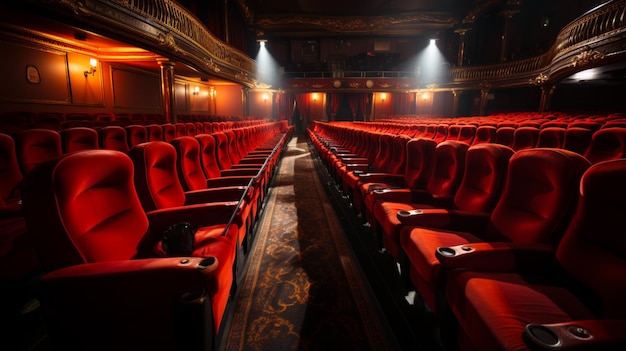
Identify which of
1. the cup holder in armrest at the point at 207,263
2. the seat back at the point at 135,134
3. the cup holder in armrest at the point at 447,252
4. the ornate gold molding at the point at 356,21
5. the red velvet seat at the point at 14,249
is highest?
the ornate gold molding at the point at 356,21

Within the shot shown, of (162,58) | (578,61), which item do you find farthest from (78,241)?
(578,61)

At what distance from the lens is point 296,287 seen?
161cm

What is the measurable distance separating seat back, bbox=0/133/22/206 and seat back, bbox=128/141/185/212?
1.04 m

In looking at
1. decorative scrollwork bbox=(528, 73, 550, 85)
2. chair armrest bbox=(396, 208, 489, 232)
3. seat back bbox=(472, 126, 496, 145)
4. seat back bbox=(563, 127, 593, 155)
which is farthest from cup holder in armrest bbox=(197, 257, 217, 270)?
decorative scrollwork bbox=(528, 73, 550, 85)

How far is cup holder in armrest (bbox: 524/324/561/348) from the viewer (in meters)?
0.59

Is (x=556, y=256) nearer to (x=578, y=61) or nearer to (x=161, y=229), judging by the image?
(x=161, y=229)

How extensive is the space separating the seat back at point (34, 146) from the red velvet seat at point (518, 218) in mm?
2302

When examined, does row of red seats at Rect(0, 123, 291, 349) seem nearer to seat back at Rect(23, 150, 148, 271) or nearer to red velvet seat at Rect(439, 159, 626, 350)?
seat back at Rect(23, 150, 148, 271)

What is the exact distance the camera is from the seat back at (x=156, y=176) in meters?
1.42

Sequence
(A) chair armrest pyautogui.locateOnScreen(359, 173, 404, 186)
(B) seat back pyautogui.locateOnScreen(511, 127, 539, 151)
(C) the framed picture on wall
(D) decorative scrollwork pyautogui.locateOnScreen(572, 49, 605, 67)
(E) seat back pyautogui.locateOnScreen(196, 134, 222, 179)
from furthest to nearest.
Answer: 1. (C) the framed picture on wall
2. (D) decorative scrollwork pyautogui.locateOnScreen(572, 49, 605, 67)
3. (B) seat back pyautogui.locateOnScreen(511, 127, 539, 151)
4. (A) chair armrest pyautogui.locateOnScreen(359, 173, 404, 186)
5. (E) seat back pyautogui.locateOnScreen(196, 134, 222, 179)

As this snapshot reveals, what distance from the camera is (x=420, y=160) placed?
7.29 feet

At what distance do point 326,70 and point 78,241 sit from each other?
15.5m

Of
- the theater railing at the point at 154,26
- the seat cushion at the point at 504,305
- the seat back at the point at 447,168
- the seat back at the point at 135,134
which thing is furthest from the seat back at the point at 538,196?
the theater railing at the point at 154,26

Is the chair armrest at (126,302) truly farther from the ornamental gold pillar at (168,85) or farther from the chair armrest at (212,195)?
the ornamental gold pillar at (168,85)
